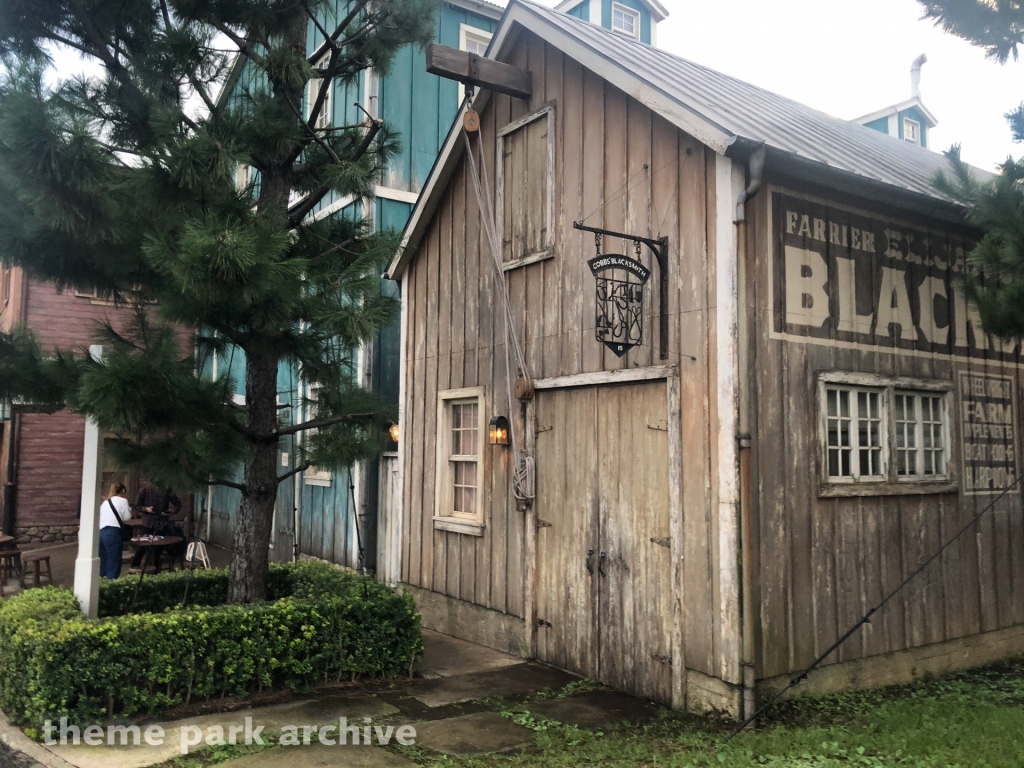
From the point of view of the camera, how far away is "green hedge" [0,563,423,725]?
5.76 m

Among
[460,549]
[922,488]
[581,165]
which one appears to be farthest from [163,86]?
[922,488]

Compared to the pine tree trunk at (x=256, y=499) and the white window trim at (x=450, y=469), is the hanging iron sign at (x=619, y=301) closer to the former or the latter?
the white window trim at (x=450, y=469)

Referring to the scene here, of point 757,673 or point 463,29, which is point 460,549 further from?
point 463,29

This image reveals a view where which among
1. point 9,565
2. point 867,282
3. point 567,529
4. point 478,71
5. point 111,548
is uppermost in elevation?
point 478,71

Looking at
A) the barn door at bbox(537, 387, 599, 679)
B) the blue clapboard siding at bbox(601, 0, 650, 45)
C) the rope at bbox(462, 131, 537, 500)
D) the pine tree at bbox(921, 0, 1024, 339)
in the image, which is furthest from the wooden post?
the blue clapboard siding at bbox(601, 0, 650, 45)

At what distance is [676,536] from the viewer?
6.36 m

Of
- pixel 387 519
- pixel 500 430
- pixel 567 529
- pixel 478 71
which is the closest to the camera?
pixel 567 529

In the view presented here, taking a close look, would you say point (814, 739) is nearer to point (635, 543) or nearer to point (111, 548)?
point (635, 543)

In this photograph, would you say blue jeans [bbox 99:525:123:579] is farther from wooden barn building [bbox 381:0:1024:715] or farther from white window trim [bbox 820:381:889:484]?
white window trim [bbox 820:381:889:484]

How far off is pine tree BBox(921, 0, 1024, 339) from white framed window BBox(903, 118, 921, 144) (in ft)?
52.0

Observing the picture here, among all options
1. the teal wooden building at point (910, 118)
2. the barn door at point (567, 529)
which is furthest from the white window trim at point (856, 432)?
the teal wooden building at point (910, 118)

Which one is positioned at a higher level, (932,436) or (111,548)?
(932,436)

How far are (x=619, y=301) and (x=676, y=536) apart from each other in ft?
6.52

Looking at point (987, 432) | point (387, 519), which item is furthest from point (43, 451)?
point (987, 432)
